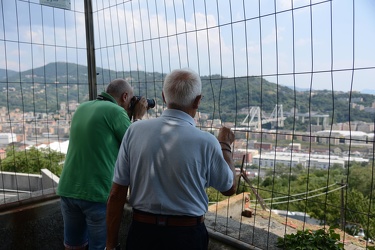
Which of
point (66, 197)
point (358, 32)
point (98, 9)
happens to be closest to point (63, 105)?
point (98, 9)

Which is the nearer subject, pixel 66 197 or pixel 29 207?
pixel 66 197

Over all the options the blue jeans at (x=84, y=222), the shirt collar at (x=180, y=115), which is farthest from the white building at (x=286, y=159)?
the blue jeans at (x=84, y=222)

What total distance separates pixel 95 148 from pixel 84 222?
561 millimetres

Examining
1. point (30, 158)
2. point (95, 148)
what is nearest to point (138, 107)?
point (95, 148)

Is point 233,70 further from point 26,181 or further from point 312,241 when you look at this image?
point 26,181

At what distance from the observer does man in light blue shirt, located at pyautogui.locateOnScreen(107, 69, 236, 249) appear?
146 centimetres

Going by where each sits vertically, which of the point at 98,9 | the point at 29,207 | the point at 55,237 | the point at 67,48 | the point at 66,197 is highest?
the point at 98,9

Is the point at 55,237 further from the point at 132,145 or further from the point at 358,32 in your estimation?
the point at 358,32

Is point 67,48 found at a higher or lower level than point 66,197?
higher

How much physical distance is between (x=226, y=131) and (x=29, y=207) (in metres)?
2.29

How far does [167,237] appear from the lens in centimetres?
150

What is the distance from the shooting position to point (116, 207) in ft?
5.43

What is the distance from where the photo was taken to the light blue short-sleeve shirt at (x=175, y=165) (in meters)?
1.46

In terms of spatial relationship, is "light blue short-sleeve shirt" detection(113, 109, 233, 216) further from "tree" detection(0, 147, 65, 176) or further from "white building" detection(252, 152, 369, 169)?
"tree" detection(0, 147, 65, 176)
